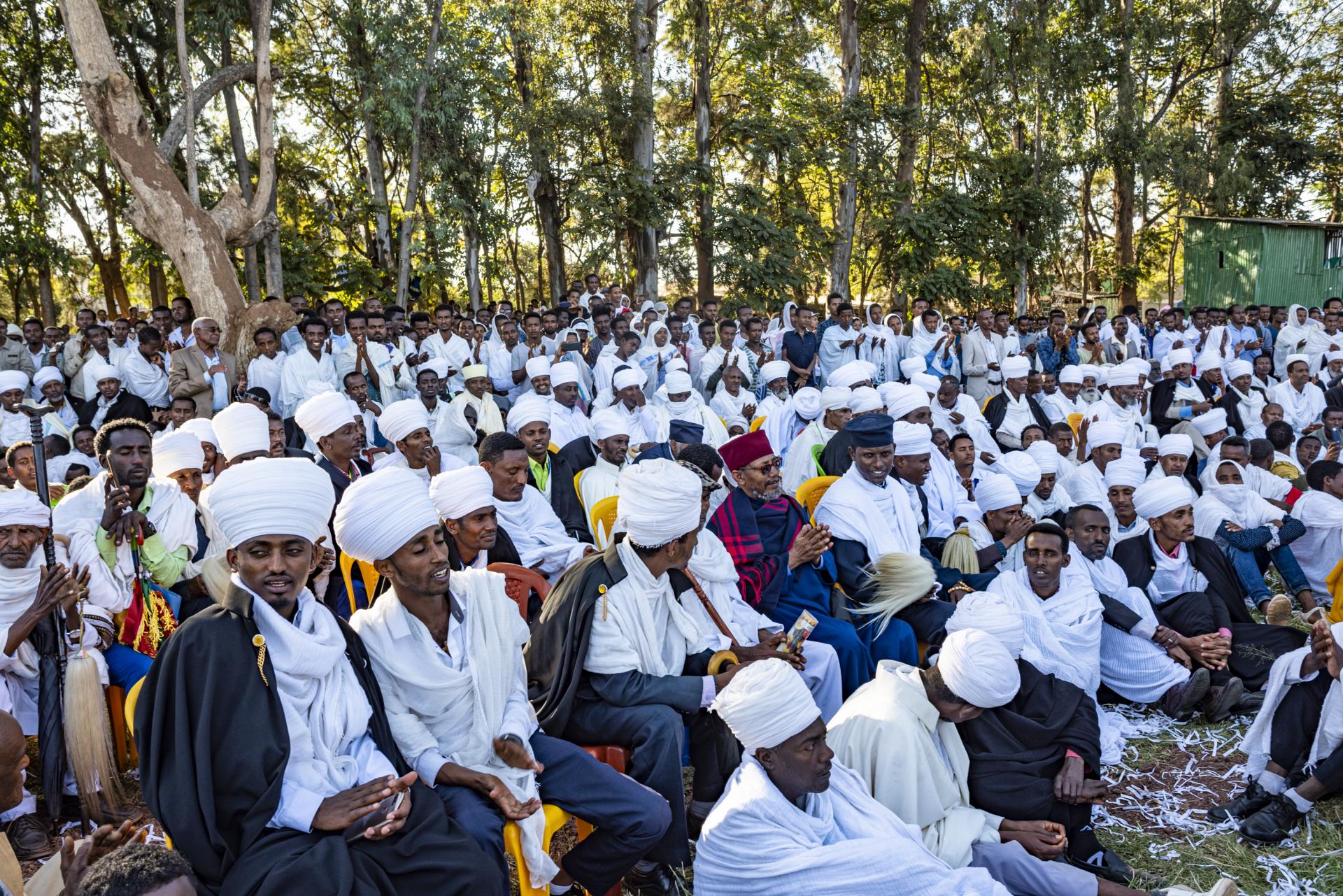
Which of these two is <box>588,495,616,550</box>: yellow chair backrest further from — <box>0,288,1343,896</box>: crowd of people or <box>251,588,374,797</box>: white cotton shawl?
<box>251,588,374,797</box>: white cotton shawl

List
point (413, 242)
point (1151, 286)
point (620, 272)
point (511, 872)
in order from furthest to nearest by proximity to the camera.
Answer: point (1151, 286), point (620, 272), point (413, 242), point (511, 872)

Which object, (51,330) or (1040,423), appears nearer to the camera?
(1040,423)

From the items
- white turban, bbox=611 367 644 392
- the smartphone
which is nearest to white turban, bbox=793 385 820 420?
white turban, bbox=611 367 644 392

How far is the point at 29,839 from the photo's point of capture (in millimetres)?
3697

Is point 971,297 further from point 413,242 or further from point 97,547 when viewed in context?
point 97,547

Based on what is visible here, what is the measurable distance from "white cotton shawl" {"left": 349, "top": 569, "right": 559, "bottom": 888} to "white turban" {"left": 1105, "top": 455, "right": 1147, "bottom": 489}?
4387 mm

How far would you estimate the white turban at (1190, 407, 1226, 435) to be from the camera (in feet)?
29.9

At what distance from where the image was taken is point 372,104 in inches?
528

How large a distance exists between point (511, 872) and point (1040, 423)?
784 centimetres

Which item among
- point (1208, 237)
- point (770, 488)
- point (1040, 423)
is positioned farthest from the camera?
point (1208, 237)

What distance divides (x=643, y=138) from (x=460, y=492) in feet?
44.1

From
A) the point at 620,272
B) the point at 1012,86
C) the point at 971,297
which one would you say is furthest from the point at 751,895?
the point at 1012,86

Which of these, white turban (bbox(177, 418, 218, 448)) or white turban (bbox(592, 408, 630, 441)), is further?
white turban (bbox(592, 408, 630, 441))

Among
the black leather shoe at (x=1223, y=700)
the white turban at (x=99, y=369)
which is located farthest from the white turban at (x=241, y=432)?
the black leather shoe at (x=1223, y=700)
